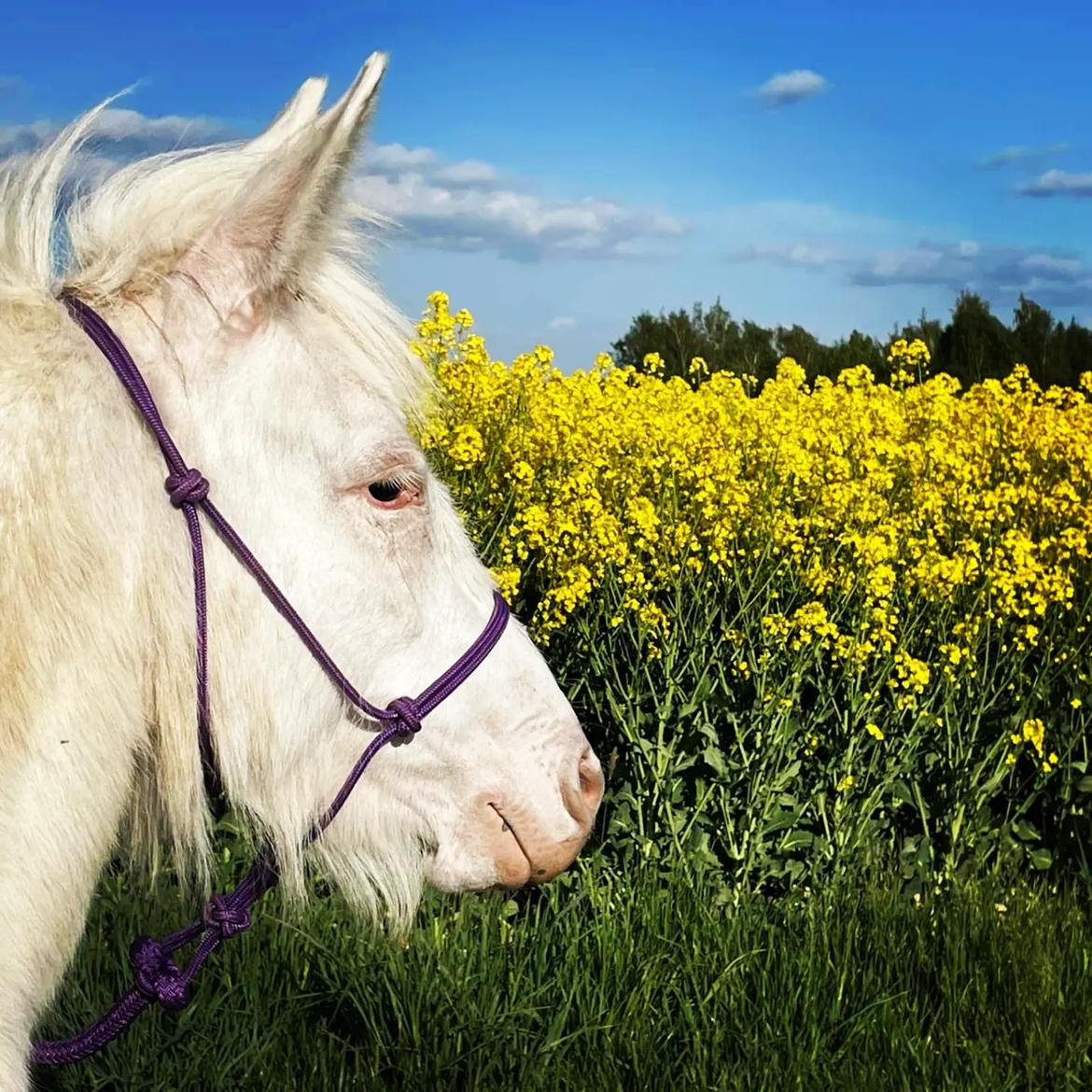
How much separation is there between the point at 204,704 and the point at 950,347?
12908mm

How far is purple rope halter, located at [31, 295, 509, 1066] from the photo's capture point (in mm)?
1816

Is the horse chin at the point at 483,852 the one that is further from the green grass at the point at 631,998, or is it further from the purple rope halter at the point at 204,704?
the green grass at the point at 631,998

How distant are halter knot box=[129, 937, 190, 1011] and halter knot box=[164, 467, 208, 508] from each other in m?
0.79

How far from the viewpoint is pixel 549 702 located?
2.14 meters

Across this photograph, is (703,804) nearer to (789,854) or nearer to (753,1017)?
(789,854)

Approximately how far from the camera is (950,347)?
1377 cm

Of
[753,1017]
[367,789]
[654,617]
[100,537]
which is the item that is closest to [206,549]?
[100,537]

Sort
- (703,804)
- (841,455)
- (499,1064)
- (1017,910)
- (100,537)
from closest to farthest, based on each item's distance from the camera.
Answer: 1. (100,537)
2. (499,1064)
3. (1017,910)
4. (703,804)
5. (841,455)

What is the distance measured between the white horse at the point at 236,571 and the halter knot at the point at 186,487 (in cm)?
2

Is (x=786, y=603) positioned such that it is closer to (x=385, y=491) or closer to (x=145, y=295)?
(x=385, y=491)

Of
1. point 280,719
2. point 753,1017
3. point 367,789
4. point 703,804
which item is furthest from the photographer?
point 703,804

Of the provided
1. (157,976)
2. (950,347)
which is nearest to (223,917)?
(157,976)

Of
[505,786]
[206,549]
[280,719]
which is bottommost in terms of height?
[505,786]

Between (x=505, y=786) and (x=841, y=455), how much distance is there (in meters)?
3.68
